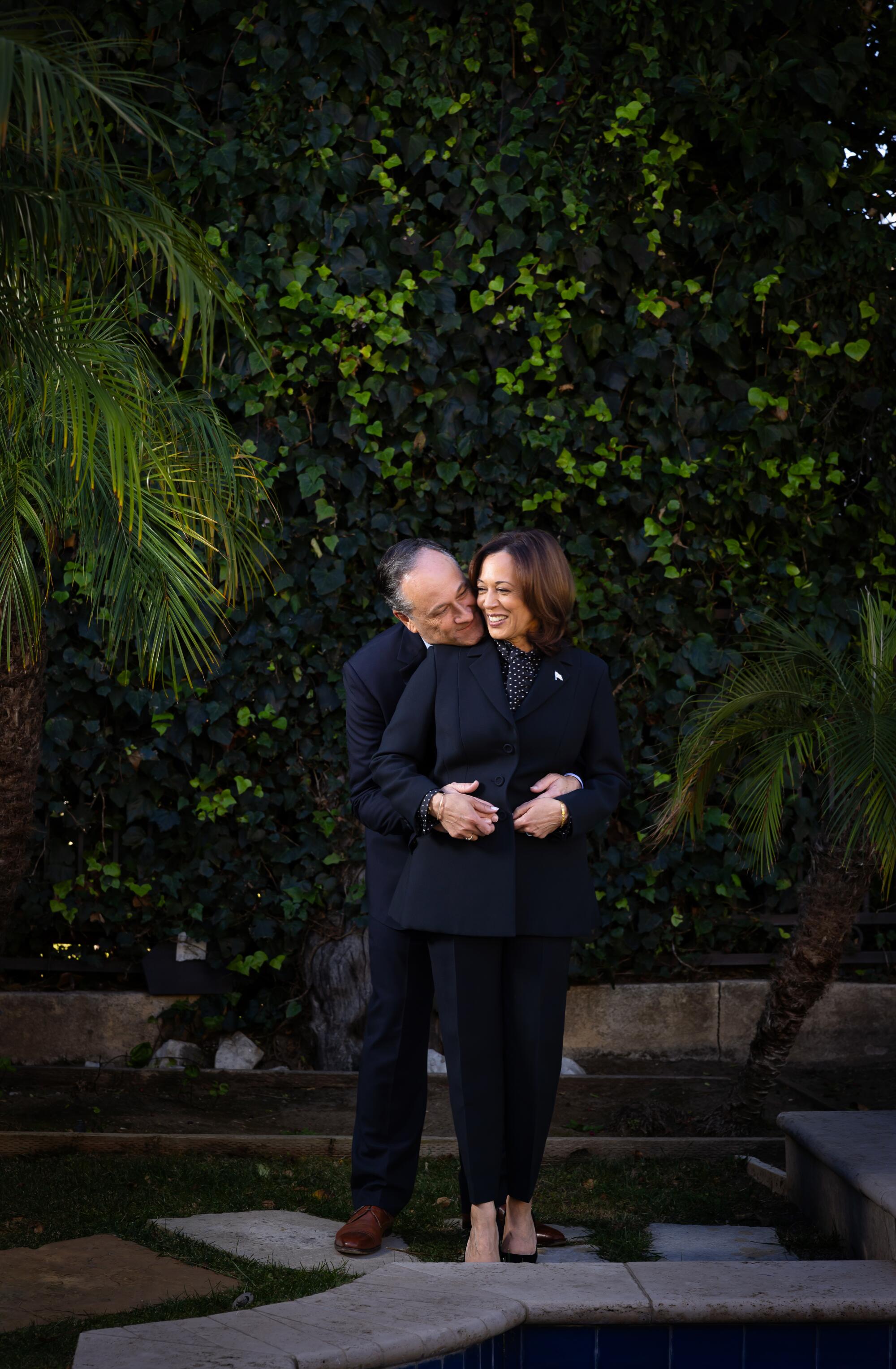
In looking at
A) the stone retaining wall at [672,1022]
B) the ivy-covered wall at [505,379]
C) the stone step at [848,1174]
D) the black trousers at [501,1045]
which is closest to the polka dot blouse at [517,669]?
the black trousers at [501,1045]

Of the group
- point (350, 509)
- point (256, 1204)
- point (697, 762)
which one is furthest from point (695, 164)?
point (256, 1204)

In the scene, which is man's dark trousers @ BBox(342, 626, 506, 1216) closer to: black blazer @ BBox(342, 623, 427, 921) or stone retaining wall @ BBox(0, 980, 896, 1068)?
black blazer @ BBox(342, 623, 427, 921)

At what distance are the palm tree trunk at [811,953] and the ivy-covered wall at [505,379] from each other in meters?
1.07

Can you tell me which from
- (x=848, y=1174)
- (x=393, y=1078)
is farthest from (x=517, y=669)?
(x=848, y=1174)

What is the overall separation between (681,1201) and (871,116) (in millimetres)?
4063

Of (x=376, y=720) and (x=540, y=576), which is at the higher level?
(x=540, y=576)

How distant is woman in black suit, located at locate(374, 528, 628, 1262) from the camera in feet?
9.07

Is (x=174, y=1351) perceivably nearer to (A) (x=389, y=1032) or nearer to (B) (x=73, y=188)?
(A) (x=389, y=1032)

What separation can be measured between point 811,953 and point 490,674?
5.55ft

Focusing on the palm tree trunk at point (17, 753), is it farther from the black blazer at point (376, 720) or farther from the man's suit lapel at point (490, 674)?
the man's suit lapel at point (490, 674)

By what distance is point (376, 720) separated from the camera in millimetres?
3215

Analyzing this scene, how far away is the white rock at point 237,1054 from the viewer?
509 cm

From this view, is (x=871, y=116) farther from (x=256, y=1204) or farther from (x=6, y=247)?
(x=256, y=1204)

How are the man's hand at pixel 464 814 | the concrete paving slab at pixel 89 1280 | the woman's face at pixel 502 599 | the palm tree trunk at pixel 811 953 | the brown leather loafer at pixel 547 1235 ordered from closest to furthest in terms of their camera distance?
the concrete paving slab at pixel 89 1280 < the man's hand at pixel 464 814 < the woman's face at pixel 502 599 < the brown leather loafer at pixel 547 1235 < the palm tree trunk at pixel 811 953
